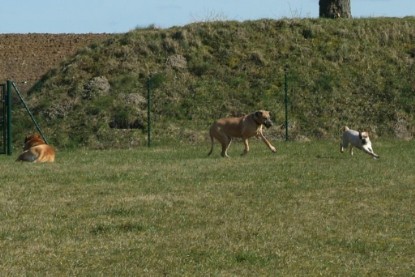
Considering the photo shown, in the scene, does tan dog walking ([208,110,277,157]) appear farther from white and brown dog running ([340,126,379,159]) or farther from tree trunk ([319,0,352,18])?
tree trunk ([319,0,352,18])

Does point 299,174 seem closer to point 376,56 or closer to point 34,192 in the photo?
point 34,192

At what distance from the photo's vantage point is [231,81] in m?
32.5

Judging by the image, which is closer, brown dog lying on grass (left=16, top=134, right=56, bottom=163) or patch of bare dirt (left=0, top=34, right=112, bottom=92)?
brown dog lying on grass (left=16, top=134, right=56, bottom=163)

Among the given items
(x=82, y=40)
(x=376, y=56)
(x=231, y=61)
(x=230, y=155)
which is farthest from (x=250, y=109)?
(x=82, y=40)

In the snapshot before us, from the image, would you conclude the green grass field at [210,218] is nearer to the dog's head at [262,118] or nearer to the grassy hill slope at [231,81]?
the dog's head at [262,118]

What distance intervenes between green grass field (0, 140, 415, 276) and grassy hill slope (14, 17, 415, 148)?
10.0 m

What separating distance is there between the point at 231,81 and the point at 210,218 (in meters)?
20.3

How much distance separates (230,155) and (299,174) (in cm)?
560

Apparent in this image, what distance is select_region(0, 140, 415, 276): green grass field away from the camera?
976cm

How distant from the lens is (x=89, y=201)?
14.1 metres

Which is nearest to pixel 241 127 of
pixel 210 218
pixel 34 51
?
pixel 210 218

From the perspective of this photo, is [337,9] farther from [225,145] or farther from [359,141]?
[359,141]

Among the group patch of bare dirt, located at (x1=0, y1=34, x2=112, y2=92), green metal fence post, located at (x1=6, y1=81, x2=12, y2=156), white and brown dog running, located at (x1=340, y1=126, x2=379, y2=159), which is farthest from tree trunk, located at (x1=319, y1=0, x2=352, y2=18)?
white and brown dog running, located at (x1=340, y1=126, x2=379, y2=159)

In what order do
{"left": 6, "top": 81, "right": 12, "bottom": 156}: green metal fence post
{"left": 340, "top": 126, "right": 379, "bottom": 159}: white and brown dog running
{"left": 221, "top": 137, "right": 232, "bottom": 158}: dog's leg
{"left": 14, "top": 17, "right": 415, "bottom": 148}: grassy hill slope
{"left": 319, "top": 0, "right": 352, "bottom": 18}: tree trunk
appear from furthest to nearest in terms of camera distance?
{"left": 319, "top": 0, "right": 352, "bottom": 18}: tree trunk → {"left": 14, "top": 17, "right": 415, "bottom": 148}: grassy hill slope → {"left": 6, "top": 81, "right": 12, "bottom": 156}: green metal fence post → {"left": 221, "top": 137, "right": 232, "bottom": 158}: dog's leg → {"left": 340, "top": 126, "right": 379, "bottom": 159}: white and brown dog running
